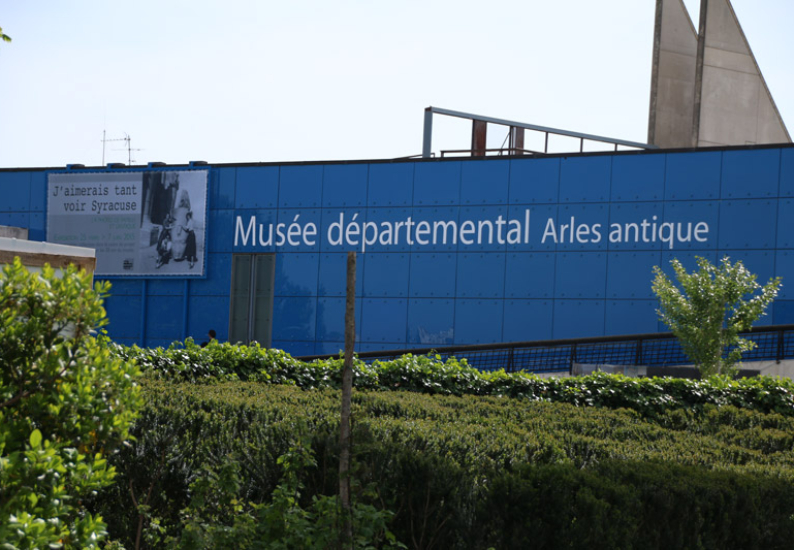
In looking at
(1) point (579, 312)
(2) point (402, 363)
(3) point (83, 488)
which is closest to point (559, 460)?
(3) point (83, 488)

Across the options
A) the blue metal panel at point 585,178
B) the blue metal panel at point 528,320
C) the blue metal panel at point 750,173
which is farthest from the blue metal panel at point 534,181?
the blue metal panel at point 750,173

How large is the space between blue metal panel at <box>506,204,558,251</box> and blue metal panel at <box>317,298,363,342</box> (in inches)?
189

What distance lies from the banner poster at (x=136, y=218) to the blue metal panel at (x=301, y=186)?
2540 millimetres

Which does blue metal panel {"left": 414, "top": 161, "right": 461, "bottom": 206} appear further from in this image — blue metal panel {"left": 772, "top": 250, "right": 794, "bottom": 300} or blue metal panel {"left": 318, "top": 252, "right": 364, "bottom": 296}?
blue metal panel {"left": 772, "top": 250, "right": 794, "bottom": 300}

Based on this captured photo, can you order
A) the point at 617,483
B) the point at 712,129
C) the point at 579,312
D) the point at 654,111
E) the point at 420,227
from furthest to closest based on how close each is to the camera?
the point at 654,111, the point at 712,129, the point at 420,227, the point at 579,312, the point at 617,483

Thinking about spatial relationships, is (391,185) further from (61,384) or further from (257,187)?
(61,384)

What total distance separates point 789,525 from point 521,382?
260 inches

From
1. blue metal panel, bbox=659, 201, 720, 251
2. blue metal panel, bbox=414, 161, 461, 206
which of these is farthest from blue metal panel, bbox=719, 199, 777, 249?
blue metal panel, bbox=414, 161, 461, 206

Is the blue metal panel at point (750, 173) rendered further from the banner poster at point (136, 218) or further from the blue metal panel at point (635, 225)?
the banner poster at point (136, 218)

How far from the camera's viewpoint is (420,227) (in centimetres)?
2373

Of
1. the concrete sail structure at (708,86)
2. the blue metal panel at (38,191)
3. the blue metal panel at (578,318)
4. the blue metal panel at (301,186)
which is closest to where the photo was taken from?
the blue metal panel at (578,318)

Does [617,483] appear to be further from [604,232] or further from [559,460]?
[604,232]

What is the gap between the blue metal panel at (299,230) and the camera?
24734mm

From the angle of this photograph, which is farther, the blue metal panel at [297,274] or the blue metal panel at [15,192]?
the blue metal panel at [15,192]
